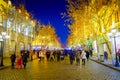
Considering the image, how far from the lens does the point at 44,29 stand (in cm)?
9094

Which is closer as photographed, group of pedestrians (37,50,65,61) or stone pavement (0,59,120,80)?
stone pavement (0,59,120,80)

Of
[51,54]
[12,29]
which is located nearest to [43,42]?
[12,29]

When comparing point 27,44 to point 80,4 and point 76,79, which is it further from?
point 76,79

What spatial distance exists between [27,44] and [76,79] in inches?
2099

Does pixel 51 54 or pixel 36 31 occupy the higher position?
pixel 36 31

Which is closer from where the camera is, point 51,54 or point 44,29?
point 51,54

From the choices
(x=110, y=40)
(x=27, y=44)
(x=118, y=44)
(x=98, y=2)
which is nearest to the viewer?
(x=98, y=2)

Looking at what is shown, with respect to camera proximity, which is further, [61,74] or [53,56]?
[53,56]

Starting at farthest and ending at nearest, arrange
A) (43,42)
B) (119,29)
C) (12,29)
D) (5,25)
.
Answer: (43,42) < (12,29) < (5,25) < (119,29)

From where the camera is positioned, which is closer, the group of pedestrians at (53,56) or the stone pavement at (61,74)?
the stone pavement at (61,74)

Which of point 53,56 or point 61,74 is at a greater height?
point 53,56

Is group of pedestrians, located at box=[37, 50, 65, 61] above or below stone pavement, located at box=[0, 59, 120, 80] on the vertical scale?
above

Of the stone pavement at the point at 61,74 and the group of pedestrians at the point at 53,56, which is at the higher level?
the group of pedestrians at the point at 53,56

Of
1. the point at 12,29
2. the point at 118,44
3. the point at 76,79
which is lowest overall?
the point at 76,79
